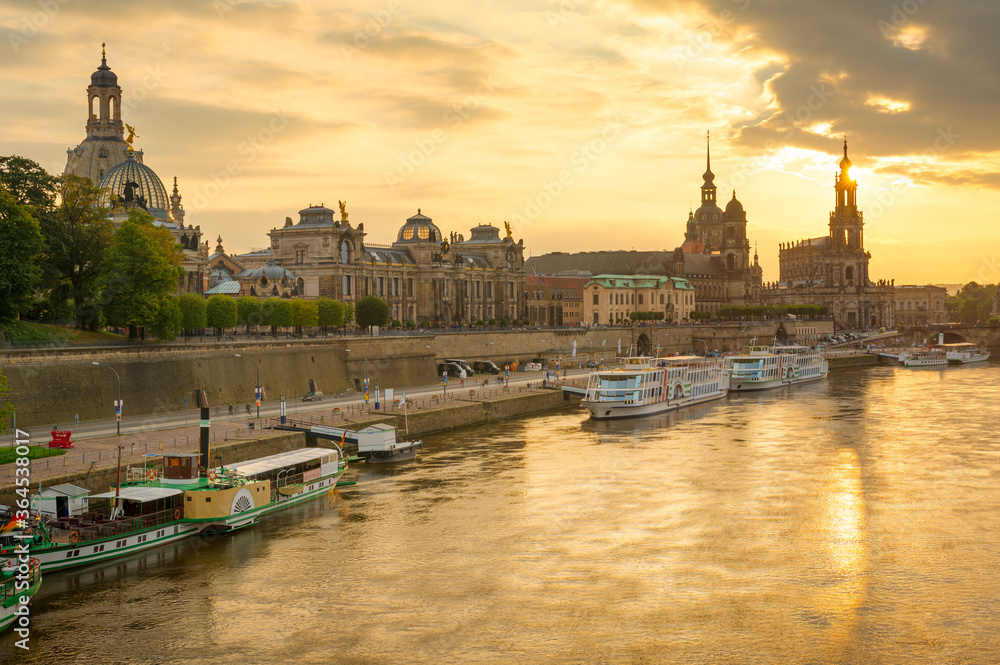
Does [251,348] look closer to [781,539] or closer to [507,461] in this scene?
[507,461]

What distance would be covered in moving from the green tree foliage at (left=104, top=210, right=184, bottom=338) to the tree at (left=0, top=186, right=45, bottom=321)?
589 centimetres

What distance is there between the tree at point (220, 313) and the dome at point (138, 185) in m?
22.4

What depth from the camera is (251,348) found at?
6856 cm

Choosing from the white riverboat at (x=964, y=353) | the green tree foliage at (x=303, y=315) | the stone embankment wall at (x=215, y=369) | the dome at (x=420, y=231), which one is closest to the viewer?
the stone embankment wall at (x=215, y=369)

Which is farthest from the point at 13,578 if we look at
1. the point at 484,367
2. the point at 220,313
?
the point at 484,367

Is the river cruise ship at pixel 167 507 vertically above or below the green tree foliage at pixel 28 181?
below

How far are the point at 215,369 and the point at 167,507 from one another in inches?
1077

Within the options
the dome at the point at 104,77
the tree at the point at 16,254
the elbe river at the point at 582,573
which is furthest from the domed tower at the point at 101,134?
the elbe river at the point at 582,573

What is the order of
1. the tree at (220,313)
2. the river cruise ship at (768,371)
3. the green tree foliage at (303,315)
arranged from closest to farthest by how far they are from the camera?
the tree at (220,313) → the green tree foliage at (303,315) → the river cruise ship at (768,371)

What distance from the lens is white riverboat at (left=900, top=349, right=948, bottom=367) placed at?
13638cm

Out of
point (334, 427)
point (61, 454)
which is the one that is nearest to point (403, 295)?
point (334, 427)

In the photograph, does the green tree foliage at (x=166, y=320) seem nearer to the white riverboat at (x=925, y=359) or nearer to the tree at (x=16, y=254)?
the tree at (x=16, y=254)

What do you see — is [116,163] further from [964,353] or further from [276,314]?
[964,353]

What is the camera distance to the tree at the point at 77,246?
6375 centimetres
